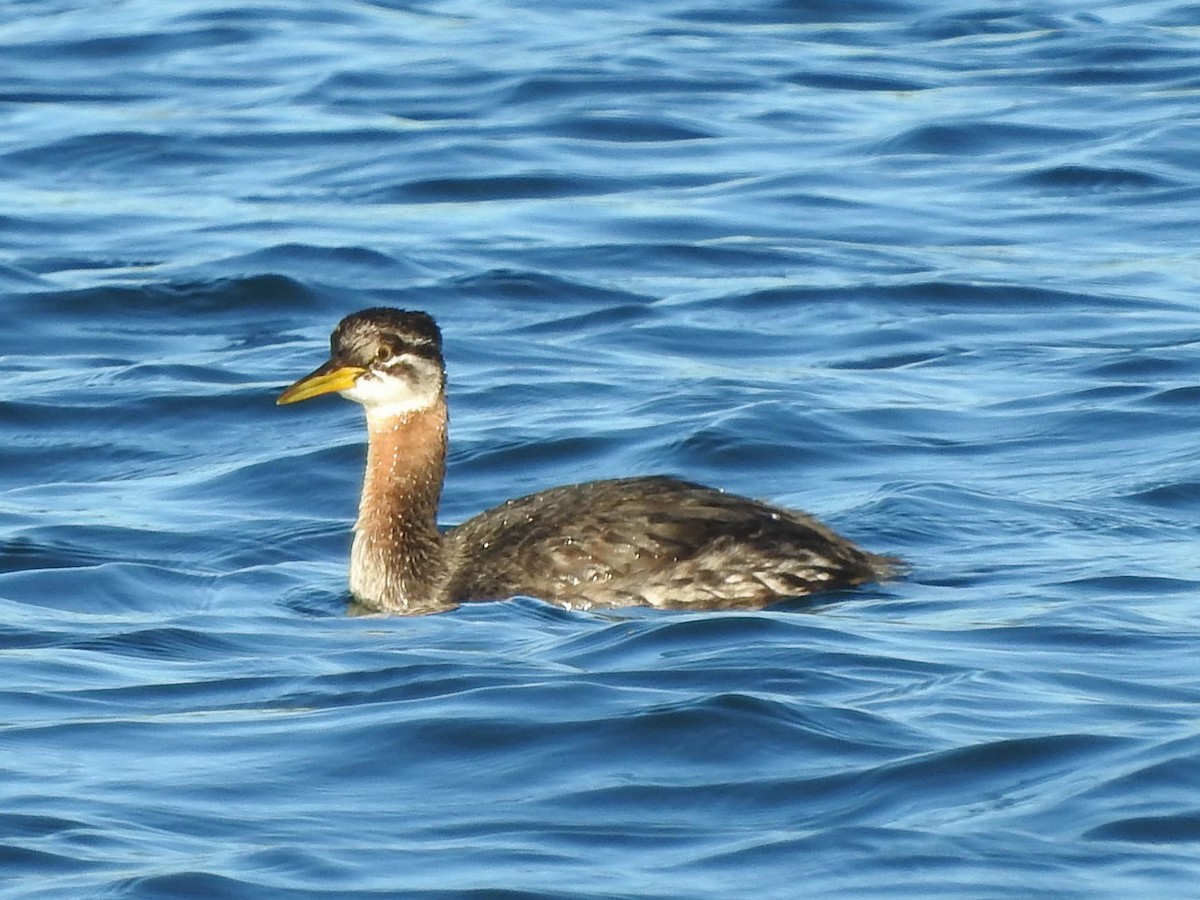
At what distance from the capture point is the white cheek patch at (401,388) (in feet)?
37.9

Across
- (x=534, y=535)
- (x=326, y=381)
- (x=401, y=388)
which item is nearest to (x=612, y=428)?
(x=401, y=388)

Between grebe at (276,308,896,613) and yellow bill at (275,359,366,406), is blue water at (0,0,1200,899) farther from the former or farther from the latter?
yellow bill at (275,359,366,406)

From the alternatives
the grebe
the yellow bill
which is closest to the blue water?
the grebe

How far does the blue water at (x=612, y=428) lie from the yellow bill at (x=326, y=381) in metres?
0.77

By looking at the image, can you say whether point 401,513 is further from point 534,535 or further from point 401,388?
point 534,535

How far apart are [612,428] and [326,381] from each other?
2.78m

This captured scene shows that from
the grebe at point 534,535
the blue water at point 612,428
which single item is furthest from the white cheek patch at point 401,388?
the blue water at point 612,428

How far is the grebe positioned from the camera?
10633 millimetres

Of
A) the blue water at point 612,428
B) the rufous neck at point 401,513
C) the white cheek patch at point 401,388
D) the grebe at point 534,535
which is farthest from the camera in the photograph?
the white cheek patch at point 401,388

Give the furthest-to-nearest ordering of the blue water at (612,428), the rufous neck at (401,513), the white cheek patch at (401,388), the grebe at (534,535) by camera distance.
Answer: the white cheek patch at (401,388) < the rufous neck at (401,513) < the grebe at (534,535) < the blue water at (612,428)

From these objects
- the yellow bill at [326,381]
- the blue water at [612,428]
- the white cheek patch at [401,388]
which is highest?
the yellow bill at [326,381]

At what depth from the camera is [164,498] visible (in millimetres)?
12852

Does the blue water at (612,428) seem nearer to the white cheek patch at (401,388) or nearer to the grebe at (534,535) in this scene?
the grebe at (534,535)

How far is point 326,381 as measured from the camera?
11.4m
